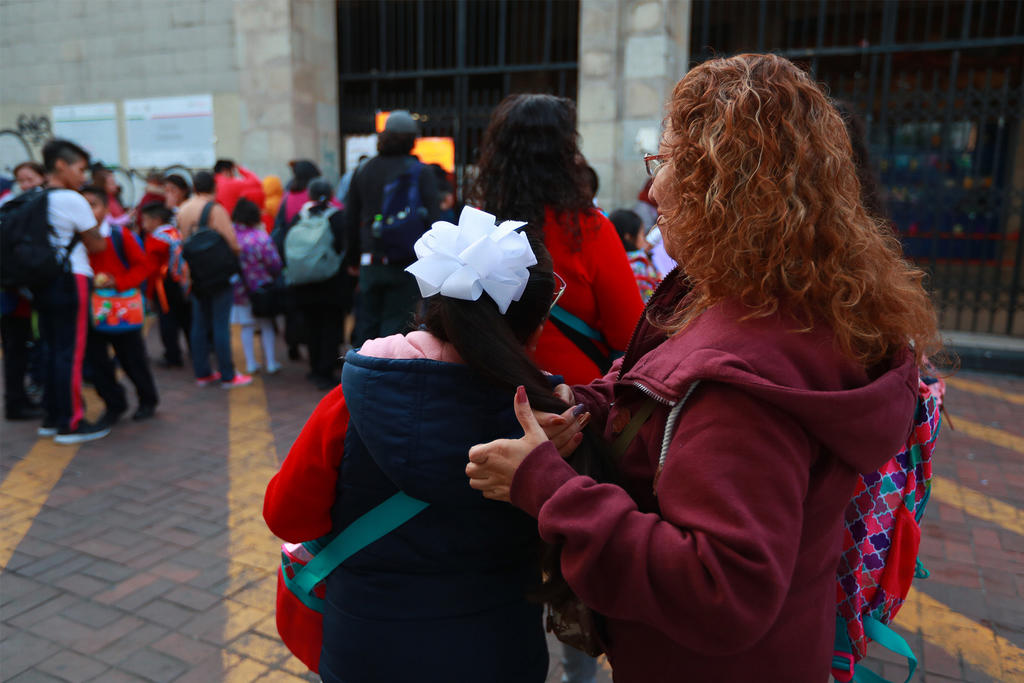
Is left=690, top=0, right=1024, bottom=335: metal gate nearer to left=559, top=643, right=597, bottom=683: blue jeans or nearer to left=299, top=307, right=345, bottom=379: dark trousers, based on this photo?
left=299, top=307, right=345, bottom=379: dark trousers

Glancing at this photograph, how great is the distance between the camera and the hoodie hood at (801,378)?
44.3 inches

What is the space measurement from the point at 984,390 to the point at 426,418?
22.7 ft

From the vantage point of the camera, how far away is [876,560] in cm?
166

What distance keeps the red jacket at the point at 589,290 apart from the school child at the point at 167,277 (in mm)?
4962

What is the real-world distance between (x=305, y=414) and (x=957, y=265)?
10.2 m

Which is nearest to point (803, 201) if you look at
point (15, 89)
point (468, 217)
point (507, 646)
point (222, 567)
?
point (468, 217)

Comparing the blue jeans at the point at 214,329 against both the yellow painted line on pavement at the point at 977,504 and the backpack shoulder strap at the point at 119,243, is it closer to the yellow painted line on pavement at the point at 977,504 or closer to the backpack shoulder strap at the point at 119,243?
the backpack shoulder strap at the point at 119,243

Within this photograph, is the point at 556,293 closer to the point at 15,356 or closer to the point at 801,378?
the point at 801,378

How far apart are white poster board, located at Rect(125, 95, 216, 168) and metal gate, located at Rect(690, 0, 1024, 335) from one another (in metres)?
7.16

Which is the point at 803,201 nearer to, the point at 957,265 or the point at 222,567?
the point at 222,567

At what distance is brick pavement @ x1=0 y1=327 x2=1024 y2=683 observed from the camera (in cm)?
288

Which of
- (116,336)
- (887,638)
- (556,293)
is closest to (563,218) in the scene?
(556,293)

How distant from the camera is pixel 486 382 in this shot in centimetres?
144

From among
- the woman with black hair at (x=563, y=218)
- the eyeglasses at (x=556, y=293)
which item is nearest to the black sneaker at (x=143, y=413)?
the woman with black hair at (x=563, y=218)
